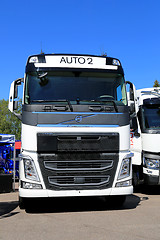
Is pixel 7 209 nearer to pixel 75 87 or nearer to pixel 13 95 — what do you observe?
pixel 13 95

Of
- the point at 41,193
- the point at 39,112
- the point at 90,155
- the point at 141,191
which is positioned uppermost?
the point at 39,112

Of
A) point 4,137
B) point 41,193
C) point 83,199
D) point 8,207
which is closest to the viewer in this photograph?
point 41,193

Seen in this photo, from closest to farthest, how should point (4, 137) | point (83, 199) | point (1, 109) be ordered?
point (83, 199)
point (4, 137)
point (1, 109)

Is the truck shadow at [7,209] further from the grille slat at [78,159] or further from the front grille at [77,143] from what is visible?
the front grille at [77,143]

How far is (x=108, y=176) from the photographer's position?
7203mm

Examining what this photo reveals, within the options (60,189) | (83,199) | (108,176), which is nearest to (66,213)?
(60,189)

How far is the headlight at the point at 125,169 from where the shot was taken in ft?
24.0

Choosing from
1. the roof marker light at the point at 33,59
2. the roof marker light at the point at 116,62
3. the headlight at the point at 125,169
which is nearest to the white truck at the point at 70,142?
the headlight at the point at 125,169

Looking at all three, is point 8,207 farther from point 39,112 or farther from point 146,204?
point 146,204

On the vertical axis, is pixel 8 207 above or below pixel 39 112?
below

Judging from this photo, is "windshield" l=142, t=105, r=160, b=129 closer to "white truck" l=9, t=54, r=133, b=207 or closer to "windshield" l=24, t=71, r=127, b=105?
"windshield" l=24, t=71, r=127, b=105

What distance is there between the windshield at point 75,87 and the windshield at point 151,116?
276cm

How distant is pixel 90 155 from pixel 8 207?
9.26ft

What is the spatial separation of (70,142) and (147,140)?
3812 millimetres
